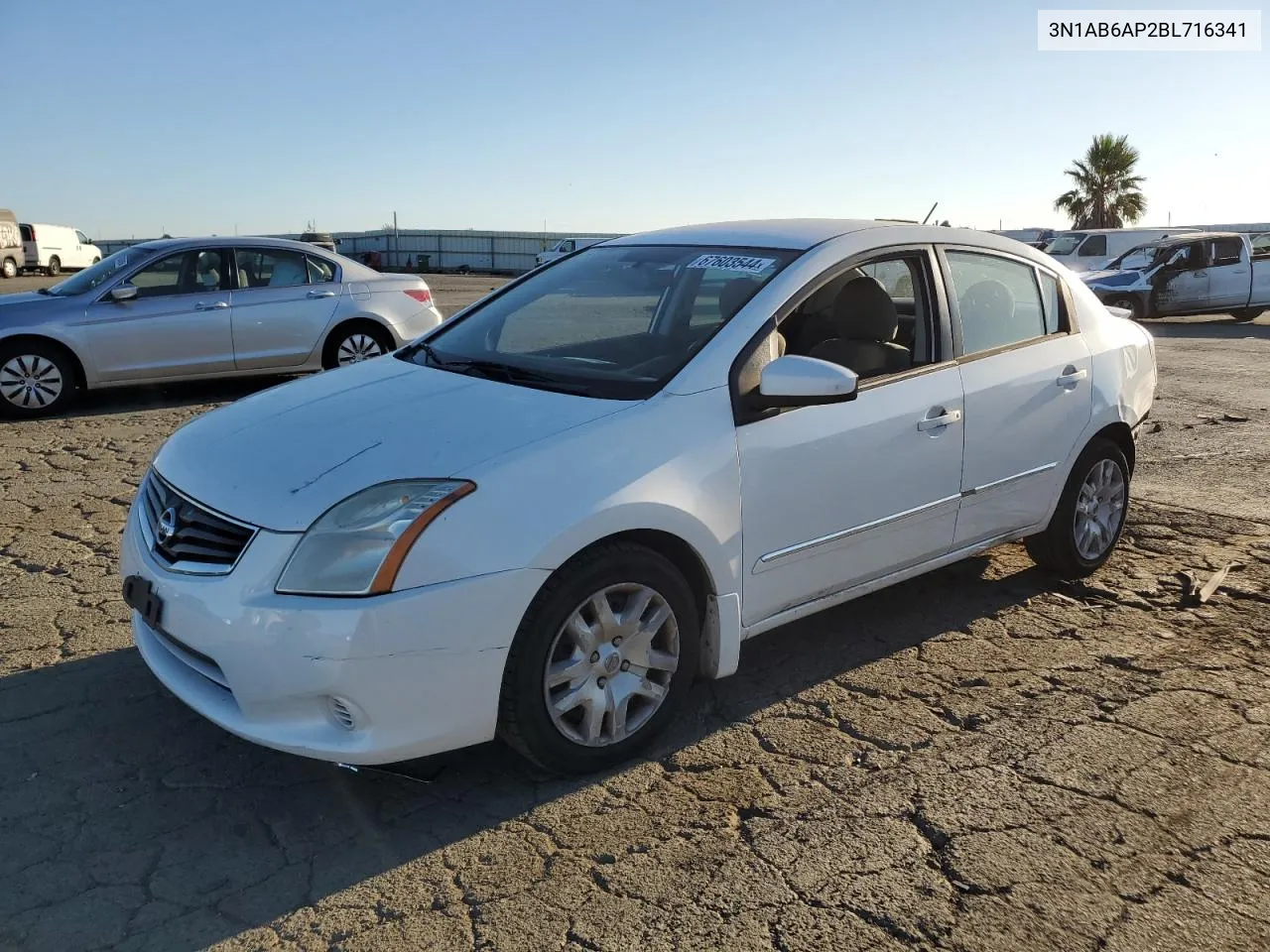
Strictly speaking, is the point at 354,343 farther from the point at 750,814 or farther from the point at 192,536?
the point at 750,814

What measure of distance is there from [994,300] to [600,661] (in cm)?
243

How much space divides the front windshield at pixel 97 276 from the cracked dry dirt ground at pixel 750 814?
17.8 feet

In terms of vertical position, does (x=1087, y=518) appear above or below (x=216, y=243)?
below

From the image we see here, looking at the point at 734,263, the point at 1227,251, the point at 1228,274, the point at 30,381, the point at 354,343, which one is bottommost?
the point at 30,381

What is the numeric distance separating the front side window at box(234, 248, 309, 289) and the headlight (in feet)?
24.1

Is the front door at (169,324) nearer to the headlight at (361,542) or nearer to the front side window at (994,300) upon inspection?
the front side window at (994,300)

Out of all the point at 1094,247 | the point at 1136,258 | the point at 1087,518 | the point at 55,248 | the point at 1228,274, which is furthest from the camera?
the point at 55,248

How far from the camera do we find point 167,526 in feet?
10.7

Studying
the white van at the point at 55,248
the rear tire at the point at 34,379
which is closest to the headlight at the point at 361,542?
the rear tire at the point at 34,379

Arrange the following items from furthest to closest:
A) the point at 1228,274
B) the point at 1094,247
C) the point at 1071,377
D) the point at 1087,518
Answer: the point at 1094,247, the point at 1228,274, the point at 1087,518, the point at 1071,377

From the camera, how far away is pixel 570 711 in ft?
10.6

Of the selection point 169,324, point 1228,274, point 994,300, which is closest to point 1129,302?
point 1228,274

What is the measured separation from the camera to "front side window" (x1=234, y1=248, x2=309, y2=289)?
9586mm

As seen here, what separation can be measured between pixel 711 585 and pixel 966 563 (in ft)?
7.72
